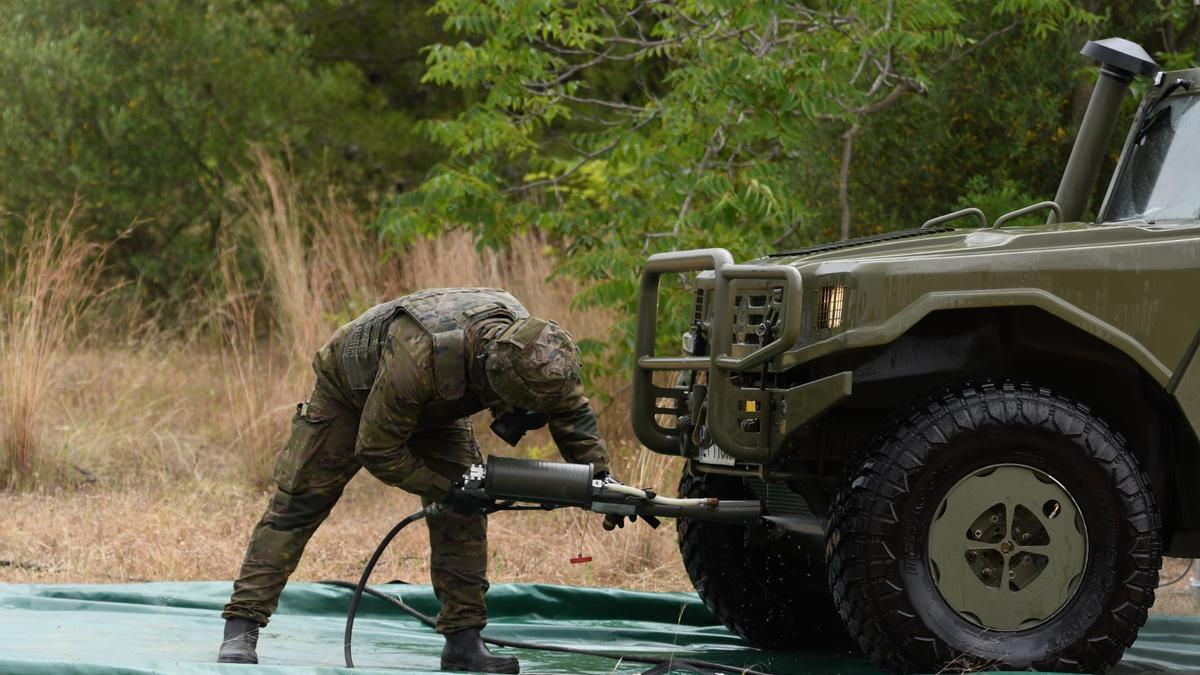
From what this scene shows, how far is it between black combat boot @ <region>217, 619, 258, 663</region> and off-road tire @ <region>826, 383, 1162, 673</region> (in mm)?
1809

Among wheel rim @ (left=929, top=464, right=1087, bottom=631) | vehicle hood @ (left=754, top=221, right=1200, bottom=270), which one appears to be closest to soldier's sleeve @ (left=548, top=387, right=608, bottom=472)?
vehicle hood @ (left=754, top=221, right=1200, bottom=270)

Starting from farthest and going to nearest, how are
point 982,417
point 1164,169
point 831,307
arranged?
1. point 1164,169
2. point 831,307
3. point 982,417

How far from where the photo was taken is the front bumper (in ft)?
14.5

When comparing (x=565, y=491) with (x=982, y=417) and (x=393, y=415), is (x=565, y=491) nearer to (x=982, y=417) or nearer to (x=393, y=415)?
(x=393, y=415)

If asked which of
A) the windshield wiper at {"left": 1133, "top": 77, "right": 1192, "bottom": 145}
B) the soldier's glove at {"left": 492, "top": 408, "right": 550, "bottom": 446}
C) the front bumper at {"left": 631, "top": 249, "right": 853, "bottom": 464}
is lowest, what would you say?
the soldier's glove at {"left": 492, "top": 408, "right": 550, "bottom": 446}

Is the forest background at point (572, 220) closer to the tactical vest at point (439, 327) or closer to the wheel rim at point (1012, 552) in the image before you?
the tactical vest at point (439, 327)

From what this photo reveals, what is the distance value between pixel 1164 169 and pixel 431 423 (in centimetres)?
252

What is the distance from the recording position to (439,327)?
4.86m

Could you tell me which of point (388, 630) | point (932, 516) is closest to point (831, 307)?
point (932, 516)

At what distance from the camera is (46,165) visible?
1496 cm

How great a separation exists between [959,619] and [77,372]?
27.0 feet

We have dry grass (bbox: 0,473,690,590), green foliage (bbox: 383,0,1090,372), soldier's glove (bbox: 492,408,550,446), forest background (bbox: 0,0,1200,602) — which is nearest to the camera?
soldier's glove (bbox: 492,408,550,446)

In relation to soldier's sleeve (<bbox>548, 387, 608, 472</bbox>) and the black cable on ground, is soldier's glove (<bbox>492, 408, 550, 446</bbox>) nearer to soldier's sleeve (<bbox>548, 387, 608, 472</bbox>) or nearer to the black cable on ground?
soldier's sleeve (<bbox>548, 387, 608, 472</bbox>)

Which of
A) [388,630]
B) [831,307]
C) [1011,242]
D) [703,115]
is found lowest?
[388,630]
